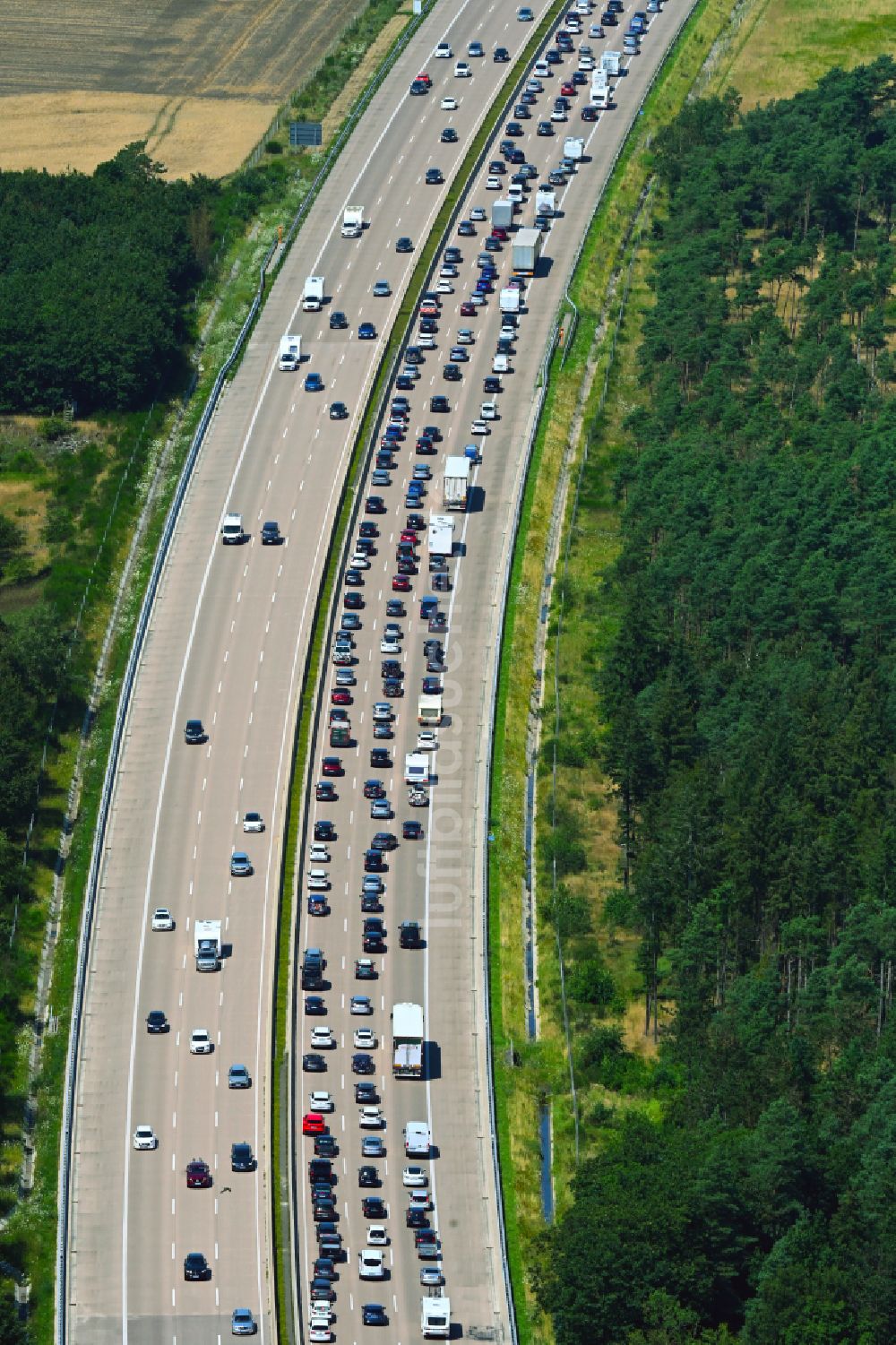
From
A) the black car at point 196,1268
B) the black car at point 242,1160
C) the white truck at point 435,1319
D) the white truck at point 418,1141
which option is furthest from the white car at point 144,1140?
the white truck at point 435,1319

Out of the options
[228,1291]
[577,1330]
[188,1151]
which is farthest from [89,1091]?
[577,1330]

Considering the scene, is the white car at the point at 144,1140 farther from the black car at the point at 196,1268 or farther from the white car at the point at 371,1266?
the white car at the point at 371,1266

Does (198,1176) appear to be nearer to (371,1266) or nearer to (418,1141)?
(371,1266)

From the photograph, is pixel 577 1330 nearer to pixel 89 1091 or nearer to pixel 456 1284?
pixel 456 1284

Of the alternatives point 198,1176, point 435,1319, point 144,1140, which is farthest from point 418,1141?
point 144,1140

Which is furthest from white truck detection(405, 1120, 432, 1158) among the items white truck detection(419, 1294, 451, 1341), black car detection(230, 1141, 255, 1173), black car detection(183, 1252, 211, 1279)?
black car detection(183, 1252, 211, 1279)
